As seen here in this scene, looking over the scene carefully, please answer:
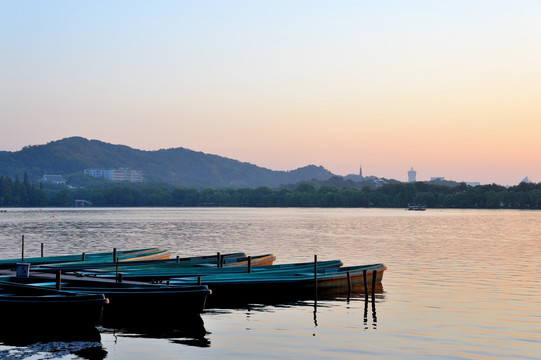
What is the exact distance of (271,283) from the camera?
4103cm

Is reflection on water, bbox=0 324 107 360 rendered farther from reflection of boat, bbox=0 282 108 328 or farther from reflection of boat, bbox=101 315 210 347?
reflection of boat, bbox=101 315 210 347

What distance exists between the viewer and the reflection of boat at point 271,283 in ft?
131

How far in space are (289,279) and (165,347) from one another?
548 inches

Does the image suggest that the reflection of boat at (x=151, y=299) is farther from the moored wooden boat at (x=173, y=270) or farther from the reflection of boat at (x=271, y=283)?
the moored wooden boat at (x=173, y=270)

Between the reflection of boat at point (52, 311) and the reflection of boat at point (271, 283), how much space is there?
9368mm

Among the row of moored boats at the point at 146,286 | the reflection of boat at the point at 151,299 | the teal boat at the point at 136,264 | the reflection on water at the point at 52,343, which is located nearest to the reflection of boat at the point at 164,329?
the row of moored boats at the point at 146,286

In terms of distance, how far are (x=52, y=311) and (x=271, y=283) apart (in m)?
14.5

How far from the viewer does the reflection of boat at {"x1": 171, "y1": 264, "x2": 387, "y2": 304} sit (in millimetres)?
39906

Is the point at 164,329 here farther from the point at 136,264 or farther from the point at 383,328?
Result: the point at 136,264

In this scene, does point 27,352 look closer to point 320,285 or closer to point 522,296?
point 320,285

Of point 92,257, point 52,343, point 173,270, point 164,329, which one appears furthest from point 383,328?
point 92,257

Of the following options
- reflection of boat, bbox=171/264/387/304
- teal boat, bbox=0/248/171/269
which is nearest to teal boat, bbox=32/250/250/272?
teal boat, bbox=0/248/171/269

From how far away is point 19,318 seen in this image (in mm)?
30031

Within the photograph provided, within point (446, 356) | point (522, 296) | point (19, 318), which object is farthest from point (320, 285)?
point (19, 318)
